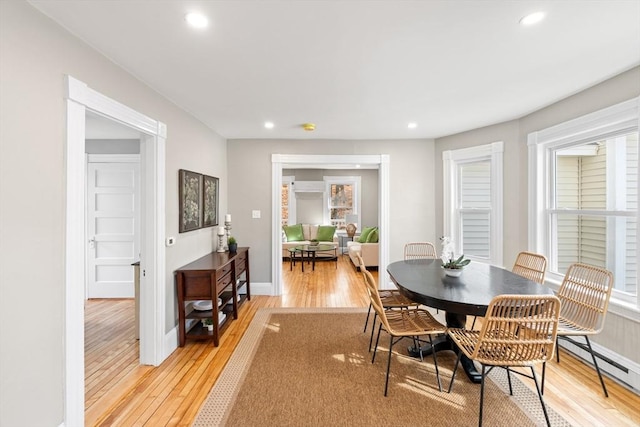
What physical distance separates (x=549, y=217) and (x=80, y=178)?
423 centimetres

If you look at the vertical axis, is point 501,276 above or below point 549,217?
below

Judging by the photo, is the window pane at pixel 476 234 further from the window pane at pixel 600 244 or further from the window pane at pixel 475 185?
the window pane at pixel 600 244

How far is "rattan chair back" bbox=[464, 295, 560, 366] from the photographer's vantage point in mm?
1689

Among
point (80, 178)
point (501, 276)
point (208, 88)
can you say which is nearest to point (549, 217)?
point (501, 276)

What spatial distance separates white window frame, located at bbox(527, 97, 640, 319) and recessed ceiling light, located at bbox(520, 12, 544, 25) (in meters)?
1.32

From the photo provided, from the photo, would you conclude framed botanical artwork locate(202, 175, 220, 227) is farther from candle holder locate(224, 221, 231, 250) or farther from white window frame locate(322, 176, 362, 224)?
white window frame locate(322, 176, 362, 224)

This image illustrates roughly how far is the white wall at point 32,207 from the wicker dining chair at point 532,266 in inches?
120

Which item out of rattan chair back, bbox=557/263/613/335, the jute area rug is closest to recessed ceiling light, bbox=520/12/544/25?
rattan chair back, bbox=557/263/613/335

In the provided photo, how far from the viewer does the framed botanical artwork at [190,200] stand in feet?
9.82

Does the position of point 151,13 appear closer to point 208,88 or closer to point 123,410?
point 208,88

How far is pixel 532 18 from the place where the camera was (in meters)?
1.62

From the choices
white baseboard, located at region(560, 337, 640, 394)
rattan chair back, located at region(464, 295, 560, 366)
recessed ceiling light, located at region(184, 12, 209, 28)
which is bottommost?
white baseboard, located at region(560, 337, 640, 394)

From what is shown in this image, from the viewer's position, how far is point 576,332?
2074 millimetres

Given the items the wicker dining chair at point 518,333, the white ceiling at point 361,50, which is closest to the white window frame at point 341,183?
the white ceiling at point 361,50
